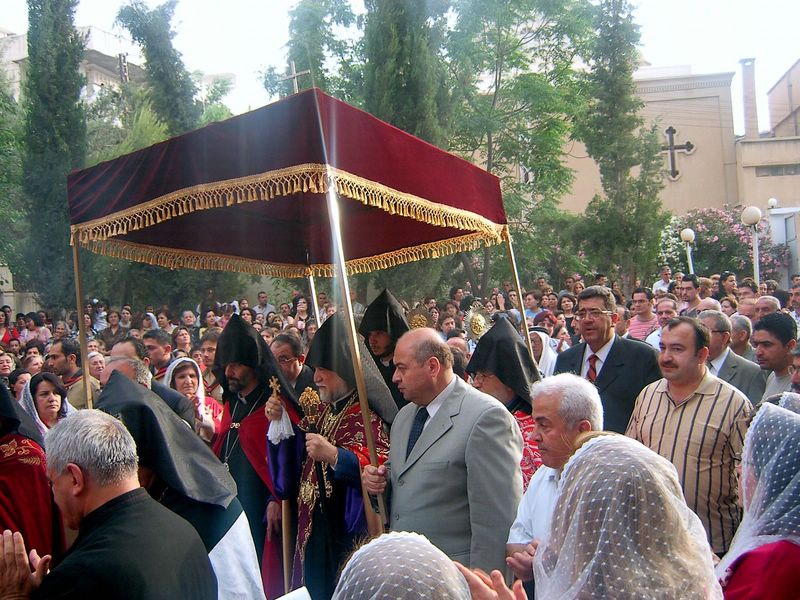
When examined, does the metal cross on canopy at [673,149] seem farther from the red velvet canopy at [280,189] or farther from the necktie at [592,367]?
the necktie at [592,367]

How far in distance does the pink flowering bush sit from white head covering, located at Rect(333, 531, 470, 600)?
2385 centimetres

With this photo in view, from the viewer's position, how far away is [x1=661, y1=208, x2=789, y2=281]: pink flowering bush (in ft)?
80.5

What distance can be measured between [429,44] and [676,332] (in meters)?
15.9

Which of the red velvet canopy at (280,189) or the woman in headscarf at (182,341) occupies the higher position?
the red velvet canopy at (280,189)

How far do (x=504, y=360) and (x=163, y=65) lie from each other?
22.3 metres

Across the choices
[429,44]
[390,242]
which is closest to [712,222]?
[429,44]

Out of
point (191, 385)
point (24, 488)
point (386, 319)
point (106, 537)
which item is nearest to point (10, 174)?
point (191, 385)

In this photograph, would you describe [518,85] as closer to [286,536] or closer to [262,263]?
[262,263]

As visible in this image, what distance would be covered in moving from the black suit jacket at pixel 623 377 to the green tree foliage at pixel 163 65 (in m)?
21.0

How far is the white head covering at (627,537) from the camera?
6.15 feet

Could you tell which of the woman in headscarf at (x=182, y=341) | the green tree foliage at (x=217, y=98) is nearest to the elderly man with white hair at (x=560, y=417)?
the woman in headscarf at (x=182, y=341)

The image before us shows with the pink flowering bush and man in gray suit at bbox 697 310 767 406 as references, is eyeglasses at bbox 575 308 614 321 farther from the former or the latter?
the pink flowering bush

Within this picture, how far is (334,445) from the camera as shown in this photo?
4637 mm

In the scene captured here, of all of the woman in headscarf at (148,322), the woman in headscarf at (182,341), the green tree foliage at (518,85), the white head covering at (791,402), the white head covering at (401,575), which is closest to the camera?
the white head covering at (401,575)
